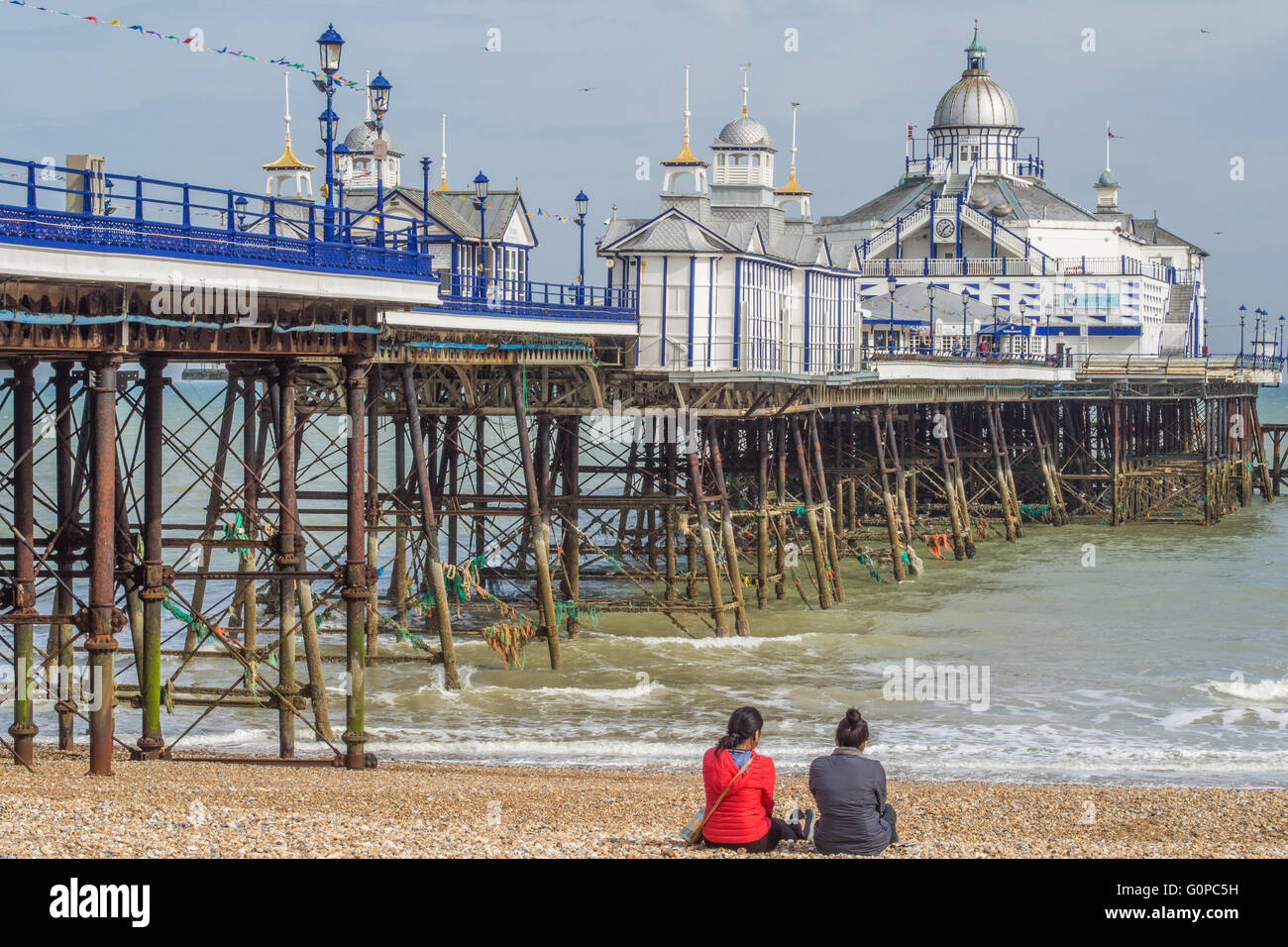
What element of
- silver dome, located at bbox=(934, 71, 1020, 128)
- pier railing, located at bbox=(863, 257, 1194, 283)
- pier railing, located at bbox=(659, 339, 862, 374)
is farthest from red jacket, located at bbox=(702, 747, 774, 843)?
silver dome, located at bbox=(934, 71, 1020, 128)

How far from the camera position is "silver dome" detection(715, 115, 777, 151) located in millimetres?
36156

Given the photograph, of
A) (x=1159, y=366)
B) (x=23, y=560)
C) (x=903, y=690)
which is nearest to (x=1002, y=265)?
(x=1159, y=366)

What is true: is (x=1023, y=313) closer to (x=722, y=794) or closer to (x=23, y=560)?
(x=23, y=560)

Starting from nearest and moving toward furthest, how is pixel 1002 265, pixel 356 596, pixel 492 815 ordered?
pixel 492 815 < pixel 356 596 < pixel 1002 265

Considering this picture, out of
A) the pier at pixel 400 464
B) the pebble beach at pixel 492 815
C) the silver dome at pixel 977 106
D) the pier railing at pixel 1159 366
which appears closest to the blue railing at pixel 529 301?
the pier at pixel 400 464

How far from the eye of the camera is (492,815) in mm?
13234

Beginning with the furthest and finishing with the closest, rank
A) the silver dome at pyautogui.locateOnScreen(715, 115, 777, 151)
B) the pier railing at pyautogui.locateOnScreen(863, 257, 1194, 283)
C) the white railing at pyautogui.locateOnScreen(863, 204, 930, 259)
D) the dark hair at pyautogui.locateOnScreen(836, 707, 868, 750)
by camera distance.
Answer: the white railing at pyautogui.locateOnScreen(863, 204, 930, 259) < the pier railing at pyautogui.locateOnScreen(863, 257, 1194, 283) < the silver dome at pyautogui.locateOnScreen(715, 115, 777, 151) < the dark hair at pyautogui.locateOnScreen(836, 707, 868, 750)

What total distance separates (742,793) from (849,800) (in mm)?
701

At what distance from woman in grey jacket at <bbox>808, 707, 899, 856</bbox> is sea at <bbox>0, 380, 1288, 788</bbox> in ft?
28.9


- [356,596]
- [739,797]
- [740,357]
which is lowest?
[739,797]

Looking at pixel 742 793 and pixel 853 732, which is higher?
pixel 853 732

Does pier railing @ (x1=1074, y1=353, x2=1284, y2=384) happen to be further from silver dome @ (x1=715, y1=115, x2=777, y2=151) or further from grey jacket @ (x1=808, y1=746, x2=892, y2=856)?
grey jacket @ (x1=808, y1=746, x2=892, y2=856)
